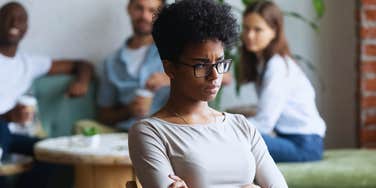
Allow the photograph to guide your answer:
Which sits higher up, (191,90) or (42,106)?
(191,90)

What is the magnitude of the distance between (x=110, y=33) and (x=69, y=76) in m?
0.29

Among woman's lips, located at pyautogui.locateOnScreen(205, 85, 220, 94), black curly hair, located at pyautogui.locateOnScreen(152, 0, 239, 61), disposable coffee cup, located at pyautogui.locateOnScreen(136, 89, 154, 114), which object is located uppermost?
black curly hair, located at pyautogui.locateOnScreen(152, 0, 239, 61)

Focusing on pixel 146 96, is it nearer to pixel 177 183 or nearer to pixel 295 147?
pixel 295 147

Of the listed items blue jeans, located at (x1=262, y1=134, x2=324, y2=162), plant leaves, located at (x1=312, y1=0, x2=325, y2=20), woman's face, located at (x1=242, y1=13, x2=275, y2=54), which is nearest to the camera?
blue jeans, located at (x1=262, y1=134, x2=324, y2=162)

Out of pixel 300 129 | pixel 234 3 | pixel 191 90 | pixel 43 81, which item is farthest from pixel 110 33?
pixel 191 90

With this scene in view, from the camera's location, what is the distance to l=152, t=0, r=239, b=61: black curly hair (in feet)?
4.80

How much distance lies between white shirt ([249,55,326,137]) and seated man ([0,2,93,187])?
3.15 feet

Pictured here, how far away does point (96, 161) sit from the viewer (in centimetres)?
248

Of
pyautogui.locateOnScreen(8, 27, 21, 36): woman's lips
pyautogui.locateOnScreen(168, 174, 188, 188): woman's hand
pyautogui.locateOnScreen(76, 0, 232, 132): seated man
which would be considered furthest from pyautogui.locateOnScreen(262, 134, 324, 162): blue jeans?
pyautogui.locateOnScreen(168, 174, 188, 188): woman's hand

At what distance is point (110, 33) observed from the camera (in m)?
3.63

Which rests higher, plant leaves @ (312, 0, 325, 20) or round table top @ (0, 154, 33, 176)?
plant leaves @ (312, 0, 325, 20)

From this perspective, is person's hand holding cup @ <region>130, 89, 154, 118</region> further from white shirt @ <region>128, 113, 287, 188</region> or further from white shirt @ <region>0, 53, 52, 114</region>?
white shirt @ <region>128, 113, 287, 188</region>

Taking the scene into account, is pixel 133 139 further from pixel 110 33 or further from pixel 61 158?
pixel 110 33

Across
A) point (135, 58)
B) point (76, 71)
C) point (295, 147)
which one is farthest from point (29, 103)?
point (295, 147)
